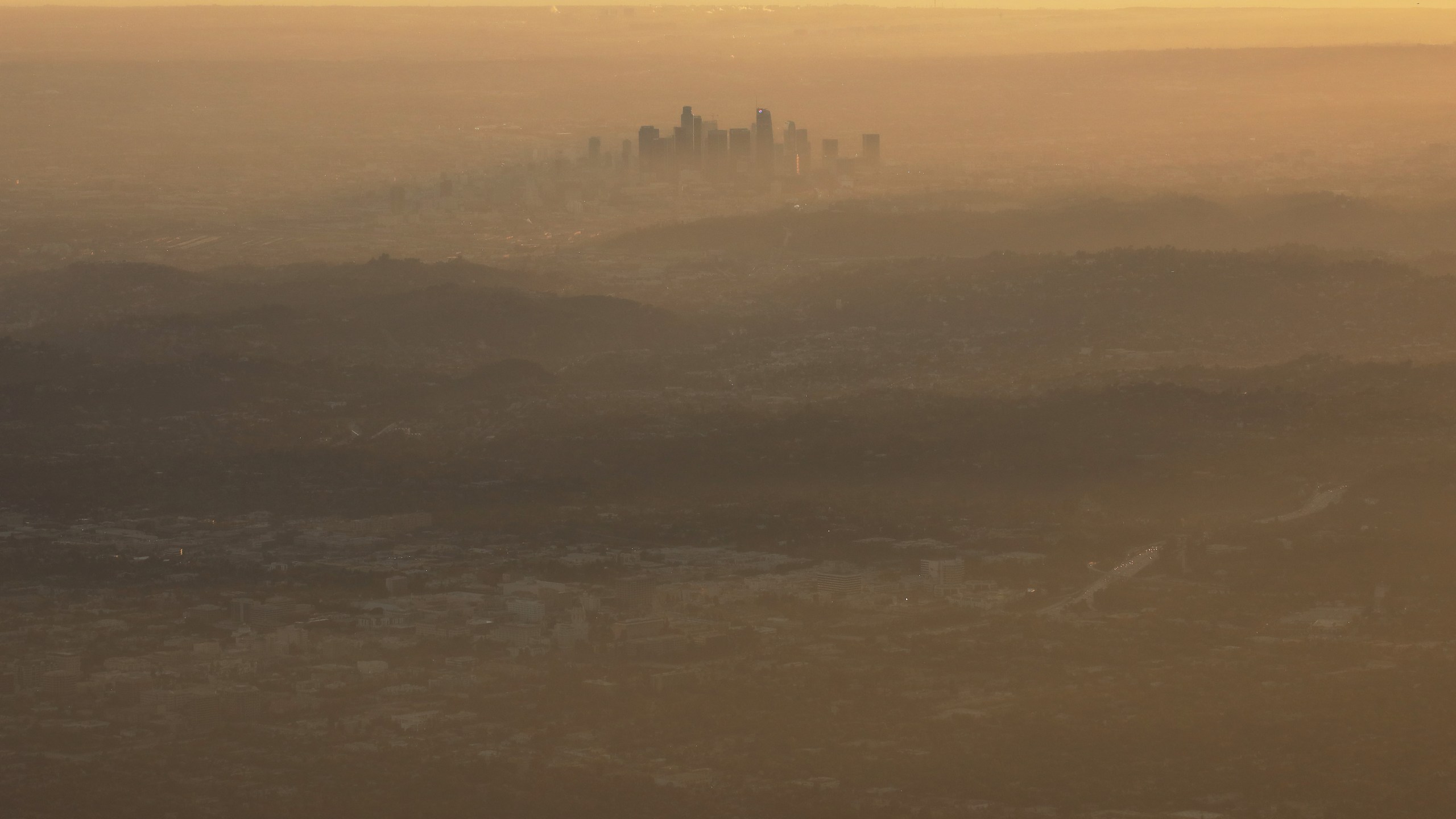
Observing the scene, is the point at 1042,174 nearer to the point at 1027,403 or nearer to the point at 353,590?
the point at 1027,403

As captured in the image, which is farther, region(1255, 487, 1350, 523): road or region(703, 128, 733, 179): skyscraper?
region(703, 128, 733, 179): skyscraper

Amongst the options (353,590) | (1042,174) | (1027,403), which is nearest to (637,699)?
(353,590)

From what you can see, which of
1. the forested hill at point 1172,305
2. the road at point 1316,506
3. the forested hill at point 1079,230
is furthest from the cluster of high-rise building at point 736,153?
the road at point 1316,506

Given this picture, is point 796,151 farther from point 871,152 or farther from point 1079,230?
point 1079,230

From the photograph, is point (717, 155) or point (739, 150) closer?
point (717, 155)

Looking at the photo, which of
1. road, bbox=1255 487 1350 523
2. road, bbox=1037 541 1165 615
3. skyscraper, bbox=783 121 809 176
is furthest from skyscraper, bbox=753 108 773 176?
road, bbox=1037 541 1165 615

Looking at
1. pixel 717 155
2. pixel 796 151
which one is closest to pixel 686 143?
pixel 717 155

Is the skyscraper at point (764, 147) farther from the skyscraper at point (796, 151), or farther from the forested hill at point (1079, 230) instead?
the forested hill at point (1079, 230)

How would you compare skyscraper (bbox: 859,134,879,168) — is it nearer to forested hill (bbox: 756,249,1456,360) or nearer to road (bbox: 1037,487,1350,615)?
forested hill (bbox: 756,249,1456,360)
